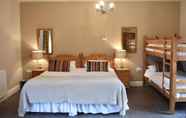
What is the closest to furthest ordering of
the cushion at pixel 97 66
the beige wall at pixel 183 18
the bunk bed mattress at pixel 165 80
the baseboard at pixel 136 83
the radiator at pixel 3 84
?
the bunk bed mattress at pixel 165 80 < the radiator at pixel 3 84 < the cushion at pixel 97 66 < the beige wall at pixel 183 18 < the baseboard at pixel 136 83

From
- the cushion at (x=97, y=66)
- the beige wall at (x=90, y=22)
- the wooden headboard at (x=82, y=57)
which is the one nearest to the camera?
the cushion at (x=97, y=66)

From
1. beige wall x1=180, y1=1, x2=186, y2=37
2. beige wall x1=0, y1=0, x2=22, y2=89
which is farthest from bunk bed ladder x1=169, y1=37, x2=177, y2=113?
beige wall x1=0, y1=0, x2=22, y2=89

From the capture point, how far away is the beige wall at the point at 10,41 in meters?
6.52

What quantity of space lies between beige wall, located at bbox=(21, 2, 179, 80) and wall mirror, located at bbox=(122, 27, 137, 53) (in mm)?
139

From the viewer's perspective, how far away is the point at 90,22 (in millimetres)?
7992

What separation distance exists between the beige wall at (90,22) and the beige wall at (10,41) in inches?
15.2

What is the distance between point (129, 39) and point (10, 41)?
3817mm

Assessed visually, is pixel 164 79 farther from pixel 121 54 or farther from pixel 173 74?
pixel 121 54

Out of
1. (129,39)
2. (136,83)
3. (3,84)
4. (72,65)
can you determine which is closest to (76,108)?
(3,84)

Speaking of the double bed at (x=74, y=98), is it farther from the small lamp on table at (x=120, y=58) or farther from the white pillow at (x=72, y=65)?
the small lamp on table at (x=120, y=58)

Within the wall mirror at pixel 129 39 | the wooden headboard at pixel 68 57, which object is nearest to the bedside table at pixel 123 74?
the wall mirror at pixel 129 39

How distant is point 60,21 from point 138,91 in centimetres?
345

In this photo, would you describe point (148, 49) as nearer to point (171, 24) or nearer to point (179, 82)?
point (171, 24)

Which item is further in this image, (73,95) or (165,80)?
(165,80)
